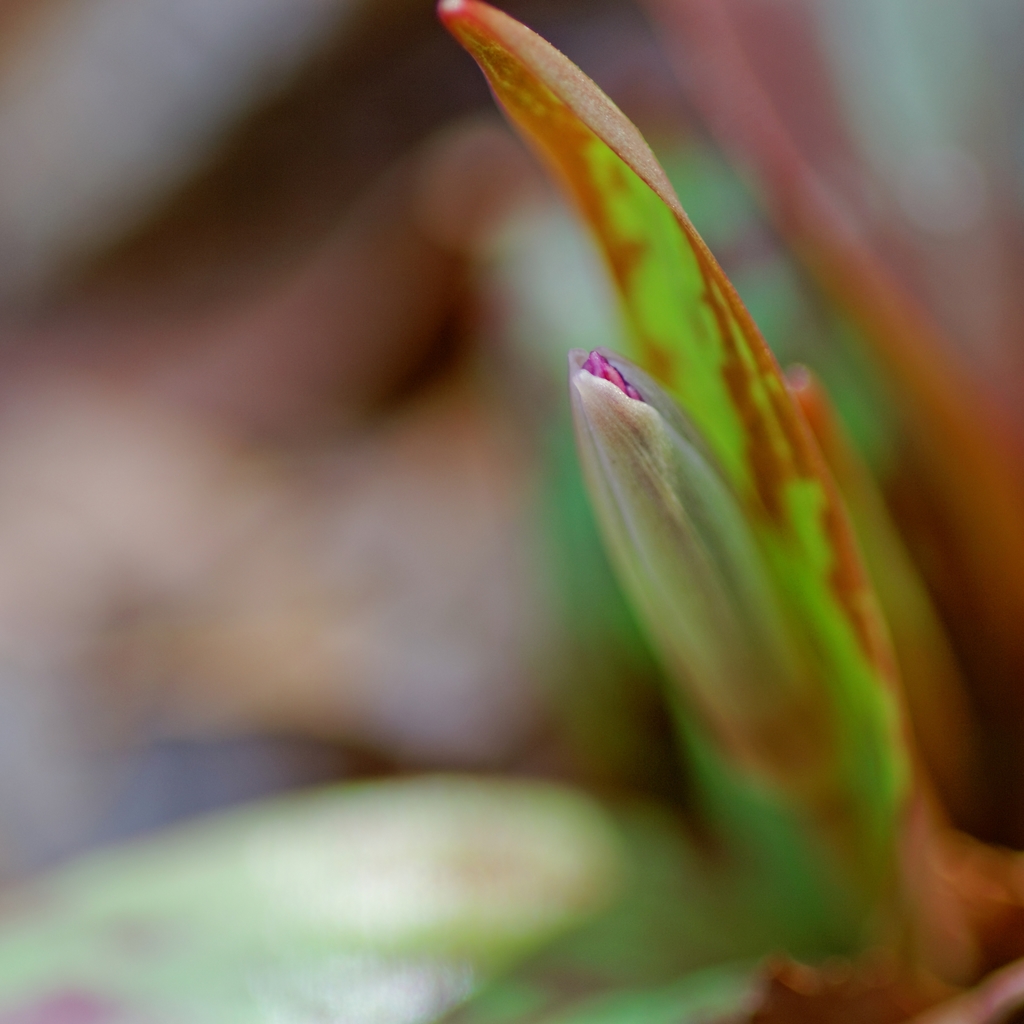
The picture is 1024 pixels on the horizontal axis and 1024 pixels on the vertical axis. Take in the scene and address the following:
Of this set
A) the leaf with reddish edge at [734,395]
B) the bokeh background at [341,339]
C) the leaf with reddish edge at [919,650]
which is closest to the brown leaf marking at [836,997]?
the leaf with reddish edge at [734,395]

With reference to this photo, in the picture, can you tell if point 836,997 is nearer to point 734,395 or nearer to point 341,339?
point 734,395

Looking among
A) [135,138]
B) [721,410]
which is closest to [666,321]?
[721,410]

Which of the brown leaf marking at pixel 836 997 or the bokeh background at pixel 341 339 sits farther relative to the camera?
the bokeh background at pixel 341 339

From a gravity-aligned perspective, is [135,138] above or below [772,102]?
above

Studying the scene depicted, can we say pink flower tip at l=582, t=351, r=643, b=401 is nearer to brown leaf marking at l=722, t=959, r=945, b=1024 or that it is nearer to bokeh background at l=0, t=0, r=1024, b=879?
brown leaf marking at l=722, t=959, r=945, b=1024

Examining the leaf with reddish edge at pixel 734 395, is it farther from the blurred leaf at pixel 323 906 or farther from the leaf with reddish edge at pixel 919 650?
the blurred leaf at pixel 323 906

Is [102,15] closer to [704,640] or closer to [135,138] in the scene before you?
[135,138]

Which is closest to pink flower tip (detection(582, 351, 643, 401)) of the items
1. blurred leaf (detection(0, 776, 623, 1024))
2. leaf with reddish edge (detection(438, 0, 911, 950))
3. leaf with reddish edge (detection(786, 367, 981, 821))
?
leaf with reddish edge (detection(438, 0, 911, 950))
